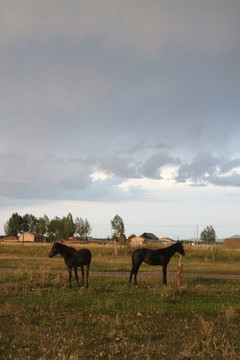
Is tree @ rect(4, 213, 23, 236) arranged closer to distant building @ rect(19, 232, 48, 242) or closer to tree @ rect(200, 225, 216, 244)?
distant building @ rect(19, 232, 48, 242)

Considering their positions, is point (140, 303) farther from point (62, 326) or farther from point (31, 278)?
point (31, 278)

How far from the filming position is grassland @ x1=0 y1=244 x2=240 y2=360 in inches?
283

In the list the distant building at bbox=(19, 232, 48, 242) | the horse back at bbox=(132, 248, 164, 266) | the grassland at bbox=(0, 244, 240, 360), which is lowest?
the distant building at bbox=(19, 232, 48, 242)

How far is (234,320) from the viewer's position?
1002 centimetres

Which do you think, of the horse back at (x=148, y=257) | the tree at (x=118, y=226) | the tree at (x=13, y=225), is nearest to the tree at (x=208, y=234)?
the tree at (x=118, y=226)

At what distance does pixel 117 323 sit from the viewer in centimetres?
908

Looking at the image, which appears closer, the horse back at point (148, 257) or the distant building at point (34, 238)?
the horse back at point (148, 257)

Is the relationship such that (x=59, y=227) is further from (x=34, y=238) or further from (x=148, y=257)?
(x=148, y=257)

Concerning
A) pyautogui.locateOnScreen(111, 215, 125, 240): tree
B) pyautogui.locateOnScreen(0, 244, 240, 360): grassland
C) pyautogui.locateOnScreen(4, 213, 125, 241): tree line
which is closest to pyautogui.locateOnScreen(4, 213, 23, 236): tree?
pyautogui.locateOnScreen(4, 213, 125, 241): tree line

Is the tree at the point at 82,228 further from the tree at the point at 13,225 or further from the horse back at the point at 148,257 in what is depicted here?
the horse back at the point at 148,257

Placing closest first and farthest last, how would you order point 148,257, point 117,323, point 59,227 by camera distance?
point 117,323, point 148,257, point 59,227

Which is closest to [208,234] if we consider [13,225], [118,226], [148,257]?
[118,226]

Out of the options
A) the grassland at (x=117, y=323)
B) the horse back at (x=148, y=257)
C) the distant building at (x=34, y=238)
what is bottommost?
the distant building at (x=34, y=238)

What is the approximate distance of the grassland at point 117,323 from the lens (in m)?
7.18
